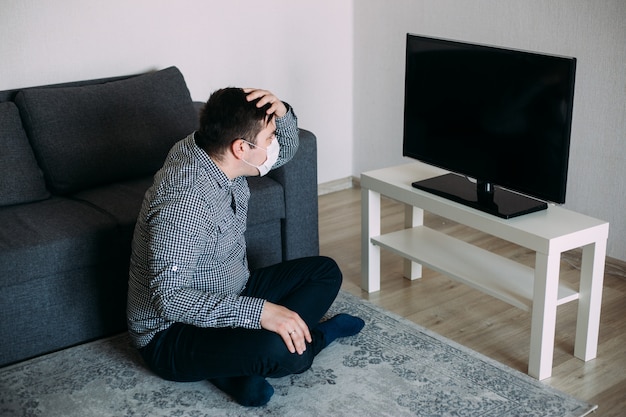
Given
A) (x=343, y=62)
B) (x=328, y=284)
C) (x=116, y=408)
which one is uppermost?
(x=343, y=62)

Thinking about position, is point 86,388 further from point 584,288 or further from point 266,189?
point 584,288

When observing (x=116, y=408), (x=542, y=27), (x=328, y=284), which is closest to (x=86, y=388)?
(x=116, y=408)

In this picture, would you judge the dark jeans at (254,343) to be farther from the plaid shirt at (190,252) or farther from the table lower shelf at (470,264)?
the table lower shelf at (470,264)

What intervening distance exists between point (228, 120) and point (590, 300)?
1.26m

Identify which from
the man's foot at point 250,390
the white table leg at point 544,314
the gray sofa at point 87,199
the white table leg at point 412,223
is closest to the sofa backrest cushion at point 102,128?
the gray sofa at point 87,199

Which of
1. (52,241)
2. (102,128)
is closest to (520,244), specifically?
(52,241)

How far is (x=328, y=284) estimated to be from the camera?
2750 mm

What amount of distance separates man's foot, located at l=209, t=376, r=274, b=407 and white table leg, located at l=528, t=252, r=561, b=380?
82 centimetres

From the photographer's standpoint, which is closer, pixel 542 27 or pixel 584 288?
pixel 584 288

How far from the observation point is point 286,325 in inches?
92.8

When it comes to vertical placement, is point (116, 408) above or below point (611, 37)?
below

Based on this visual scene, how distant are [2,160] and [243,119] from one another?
1.09 m

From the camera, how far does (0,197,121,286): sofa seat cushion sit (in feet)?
8.68

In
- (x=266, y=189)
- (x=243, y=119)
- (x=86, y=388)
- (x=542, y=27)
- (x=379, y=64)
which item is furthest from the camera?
(x=379, y=64)
